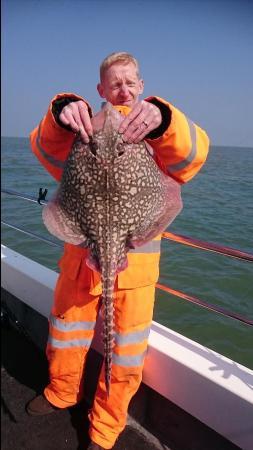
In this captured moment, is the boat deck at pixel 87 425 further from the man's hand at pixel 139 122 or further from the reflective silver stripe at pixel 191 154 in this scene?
the man's hand at pixel 139 122

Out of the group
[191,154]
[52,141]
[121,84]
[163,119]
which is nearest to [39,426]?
[52,141]

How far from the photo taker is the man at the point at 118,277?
170 centimetres

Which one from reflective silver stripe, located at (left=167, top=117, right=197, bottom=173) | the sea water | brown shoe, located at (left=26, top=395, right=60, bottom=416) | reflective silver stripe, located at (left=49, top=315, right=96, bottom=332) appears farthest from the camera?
the sea water

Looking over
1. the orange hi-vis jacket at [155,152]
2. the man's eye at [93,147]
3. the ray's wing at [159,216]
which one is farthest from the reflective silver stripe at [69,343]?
the man's eye at [93,147]

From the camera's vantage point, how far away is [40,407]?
272 centimetres

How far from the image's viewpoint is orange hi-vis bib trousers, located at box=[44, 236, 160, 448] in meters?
2.18

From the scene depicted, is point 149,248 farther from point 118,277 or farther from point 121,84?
point 121,84

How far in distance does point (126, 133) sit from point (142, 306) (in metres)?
1.13

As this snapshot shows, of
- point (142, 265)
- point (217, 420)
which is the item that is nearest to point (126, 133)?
point (142, 265)

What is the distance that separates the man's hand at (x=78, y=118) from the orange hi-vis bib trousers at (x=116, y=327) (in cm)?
83

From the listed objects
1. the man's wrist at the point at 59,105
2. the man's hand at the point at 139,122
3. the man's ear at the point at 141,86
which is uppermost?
the man's ear at the point at 141,86

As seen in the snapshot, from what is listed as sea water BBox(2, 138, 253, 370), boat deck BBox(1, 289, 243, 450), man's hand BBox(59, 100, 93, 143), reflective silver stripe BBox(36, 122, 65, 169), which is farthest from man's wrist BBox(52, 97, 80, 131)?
boat deck BBox(1, 289, 243, 450)

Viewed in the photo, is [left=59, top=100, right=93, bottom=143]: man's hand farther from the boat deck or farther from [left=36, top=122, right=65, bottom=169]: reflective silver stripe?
the boat deck

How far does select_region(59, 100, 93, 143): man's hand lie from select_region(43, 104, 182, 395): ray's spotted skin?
0.03 meters
